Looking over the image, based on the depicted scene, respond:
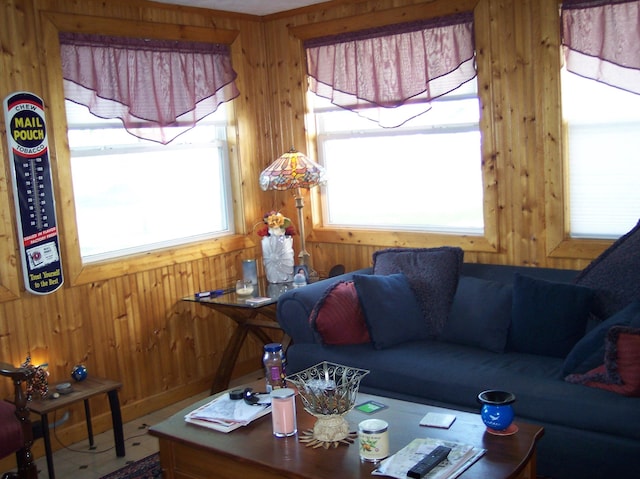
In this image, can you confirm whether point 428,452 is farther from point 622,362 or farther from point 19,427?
point 19,427

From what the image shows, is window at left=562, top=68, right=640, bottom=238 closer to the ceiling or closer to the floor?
the ceiling

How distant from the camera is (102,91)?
4.33 metres

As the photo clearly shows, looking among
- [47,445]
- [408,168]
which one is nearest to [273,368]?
[47,445]

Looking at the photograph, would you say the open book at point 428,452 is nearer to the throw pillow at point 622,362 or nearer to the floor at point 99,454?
the throw pillow at point 622,362

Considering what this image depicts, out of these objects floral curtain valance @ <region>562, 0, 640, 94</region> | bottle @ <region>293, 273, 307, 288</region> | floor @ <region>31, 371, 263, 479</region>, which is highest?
floral curtain valance @ <region>562, 0, 640, 94</region>

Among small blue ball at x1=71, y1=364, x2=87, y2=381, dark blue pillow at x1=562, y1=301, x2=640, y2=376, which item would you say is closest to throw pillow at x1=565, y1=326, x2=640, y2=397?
dark blue pillow at x1=562, y1=301, x2=640, y2=376

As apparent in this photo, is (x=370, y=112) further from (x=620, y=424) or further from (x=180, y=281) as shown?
(x=620, y=424)

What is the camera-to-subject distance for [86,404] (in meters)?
4.08

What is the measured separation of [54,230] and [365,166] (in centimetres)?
205

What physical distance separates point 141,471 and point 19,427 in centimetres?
68

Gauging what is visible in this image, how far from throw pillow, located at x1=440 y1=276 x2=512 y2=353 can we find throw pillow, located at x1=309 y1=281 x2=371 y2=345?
0.46 m

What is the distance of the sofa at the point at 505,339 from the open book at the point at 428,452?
756 mm

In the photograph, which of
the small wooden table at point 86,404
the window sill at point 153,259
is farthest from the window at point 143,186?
the small wooden table at point 86,404

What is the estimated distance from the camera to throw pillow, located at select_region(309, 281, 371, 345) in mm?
3965
